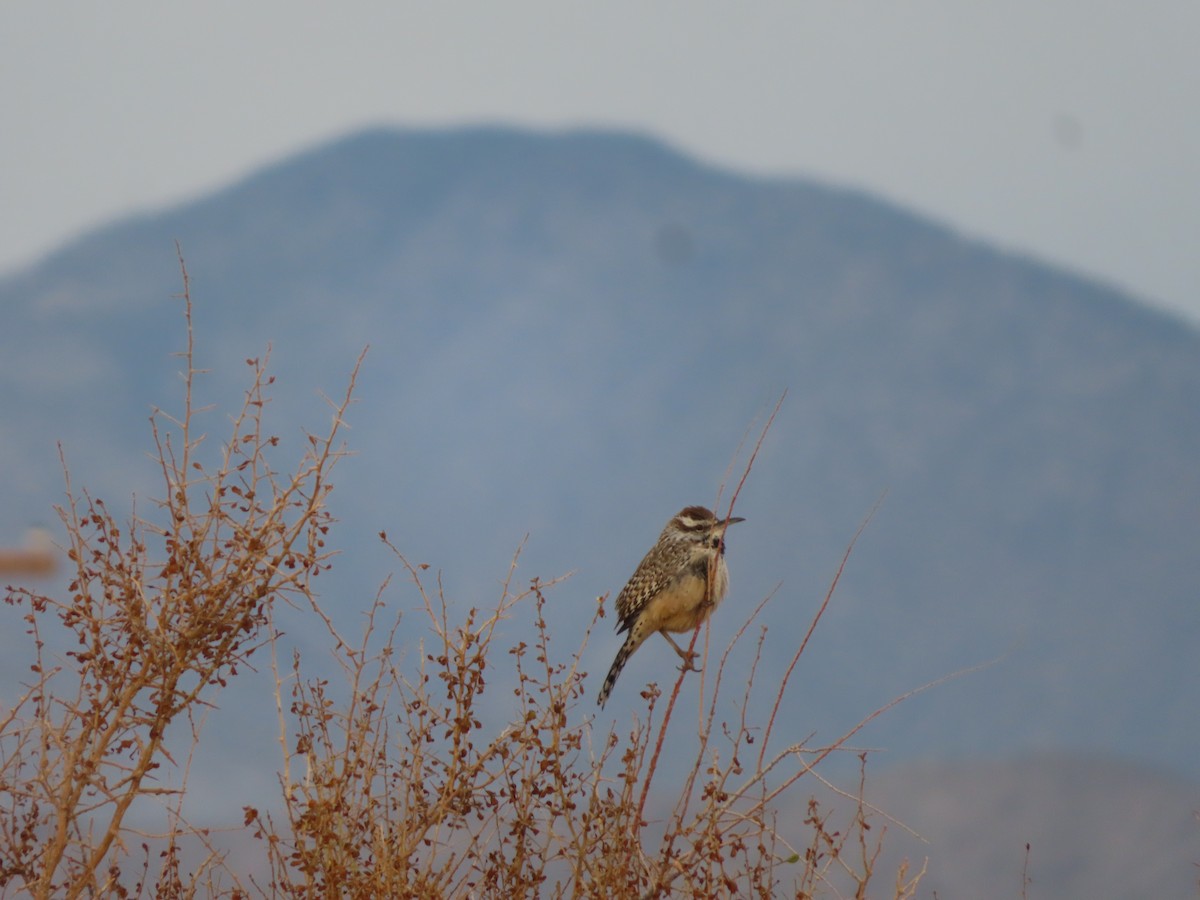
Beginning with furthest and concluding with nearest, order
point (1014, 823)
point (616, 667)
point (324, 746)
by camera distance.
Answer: point (1014, 823) < point (616, 667) < point (324, 746)

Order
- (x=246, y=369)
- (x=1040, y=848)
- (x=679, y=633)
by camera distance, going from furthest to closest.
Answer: (x=246, y=369), (x=1040, y=848), (x=679, y=633)

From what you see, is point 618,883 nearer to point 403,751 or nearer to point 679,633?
point 403,751

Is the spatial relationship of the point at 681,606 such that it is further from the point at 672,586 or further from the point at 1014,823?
the point at 1014,823

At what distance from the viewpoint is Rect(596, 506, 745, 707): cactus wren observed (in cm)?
536

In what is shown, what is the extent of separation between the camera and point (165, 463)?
3408 millimetres

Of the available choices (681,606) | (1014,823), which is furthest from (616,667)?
(1014,823)

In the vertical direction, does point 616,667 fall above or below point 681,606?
below

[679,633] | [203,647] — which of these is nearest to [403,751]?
[203,647]

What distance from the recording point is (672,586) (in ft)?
17.8

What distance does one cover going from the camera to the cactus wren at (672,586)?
5.36 m

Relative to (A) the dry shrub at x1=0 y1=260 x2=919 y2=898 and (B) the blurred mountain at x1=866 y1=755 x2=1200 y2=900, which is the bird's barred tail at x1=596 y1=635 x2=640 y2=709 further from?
(B) the blurred mountain at x1=866 y1=755 x2=1200 y2=900

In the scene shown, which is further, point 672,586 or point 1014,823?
point 1014,823

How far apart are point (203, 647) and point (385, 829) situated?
69 centimetres

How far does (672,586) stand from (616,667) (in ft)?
1.35
